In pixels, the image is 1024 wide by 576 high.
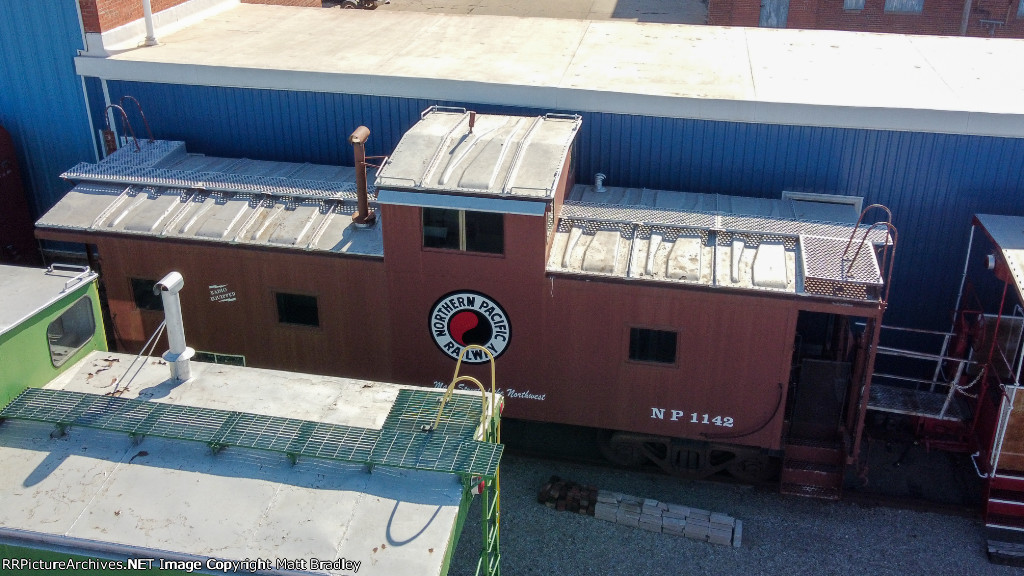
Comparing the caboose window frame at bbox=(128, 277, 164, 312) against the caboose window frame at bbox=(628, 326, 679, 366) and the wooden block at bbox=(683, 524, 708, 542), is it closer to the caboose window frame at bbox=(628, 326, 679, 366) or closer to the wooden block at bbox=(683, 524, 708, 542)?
the caboose window frame at bbox=(628, 326, 679, 366)

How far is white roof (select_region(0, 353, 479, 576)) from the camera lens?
8.47 m

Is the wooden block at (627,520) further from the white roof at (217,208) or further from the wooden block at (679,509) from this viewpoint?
the white roof at (217,208)

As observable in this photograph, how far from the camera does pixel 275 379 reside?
11086 mm

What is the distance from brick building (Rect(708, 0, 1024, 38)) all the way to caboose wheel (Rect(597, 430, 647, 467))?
22.9 meters

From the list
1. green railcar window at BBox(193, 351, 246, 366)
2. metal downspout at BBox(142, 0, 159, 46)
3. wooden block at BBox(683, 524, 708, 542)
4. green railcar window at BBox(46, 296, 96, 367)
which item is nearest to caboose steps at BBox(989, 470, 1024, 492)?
wooden block at BBox(683, 524, 708, 542)

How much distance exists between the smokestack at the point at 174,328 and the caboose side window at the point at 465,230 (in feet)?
11.9

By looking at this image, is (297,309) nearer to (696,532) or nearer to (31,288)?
(31,288)

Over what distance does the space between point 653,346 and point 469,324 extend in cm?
281

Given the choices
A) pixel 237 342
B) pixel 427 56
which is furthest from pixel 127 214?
pixel 427 56

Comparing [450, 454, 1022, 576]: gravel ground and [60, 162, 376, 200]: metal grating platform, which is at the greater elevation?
[60, 162, 376, 200]: metal grating platform

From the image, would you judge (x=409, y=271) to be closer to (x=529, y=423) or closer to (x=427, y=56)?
(x=529, y=423)

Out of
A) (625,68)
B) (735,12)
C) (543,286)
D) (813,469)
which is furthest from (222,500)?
(735,12)

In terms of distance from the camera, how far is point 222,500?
9.02 m

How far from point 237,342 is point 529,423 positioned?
5.20m
